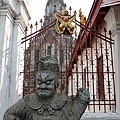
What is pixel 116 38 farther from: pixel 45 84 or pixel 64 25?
pixel 45 84

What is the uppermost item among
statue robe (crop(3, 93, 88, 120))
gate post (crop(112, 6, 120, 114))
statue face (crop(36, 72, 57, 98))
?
gate post (crop(112, 6, 120, 114))

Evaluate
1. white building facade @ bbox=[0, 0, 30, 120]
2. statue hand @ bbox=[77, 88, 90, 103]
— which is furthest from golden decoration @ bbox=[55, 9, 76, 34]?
statue hand @ bbox=[77, 88, 90, 103]

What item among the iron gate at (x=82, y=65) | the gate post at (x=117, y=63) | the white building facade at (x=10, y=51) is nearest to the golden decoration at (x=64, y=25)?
the iron gate at (x=82, y=65)

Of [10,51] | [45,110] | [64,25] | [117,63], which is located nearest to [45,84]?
[45,110]

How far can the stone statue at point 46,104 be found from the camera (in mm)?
1469

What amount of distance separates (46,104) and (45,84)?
15 centimetres

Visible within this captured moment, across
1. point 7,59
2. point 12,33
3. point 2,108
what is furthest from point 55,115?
point 12,33

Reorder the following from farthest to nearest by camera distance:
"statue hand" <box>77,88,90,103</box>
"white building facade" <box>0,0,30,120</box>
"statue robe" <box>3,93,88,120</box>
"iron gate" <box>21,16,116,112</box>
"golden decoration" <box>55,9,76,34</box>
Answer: "golden decoration" <box>55,9,76,34</box> < "iron gate" <box>21,16,116,112</box> < "white building facade" <box>0,0,30,120</box> < "statue hand" <box>77,88,90,103</box> < "statue robe" <box>3,93,88,120</box>

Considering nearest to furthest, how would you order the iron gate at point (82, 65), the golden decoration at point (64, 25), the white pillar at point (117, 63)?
the white pillar at point (117, 63) < the iron gate at point (82, 65) < the golden decoration at point (64, 25)

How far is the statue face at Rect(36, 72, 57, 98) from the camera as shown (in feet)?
4.82

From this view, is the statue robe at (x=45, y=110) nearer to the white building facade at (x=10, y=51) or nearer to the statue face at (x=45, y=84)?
the statue face at (x=45, y=84)

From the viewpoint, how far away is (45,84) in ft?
4.84

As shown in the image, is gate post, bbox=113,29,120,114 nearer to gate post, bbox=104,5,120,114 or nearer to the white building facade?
gate post, bbox=104,5,120,114

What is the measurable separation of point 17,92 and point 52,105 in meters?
2.43
